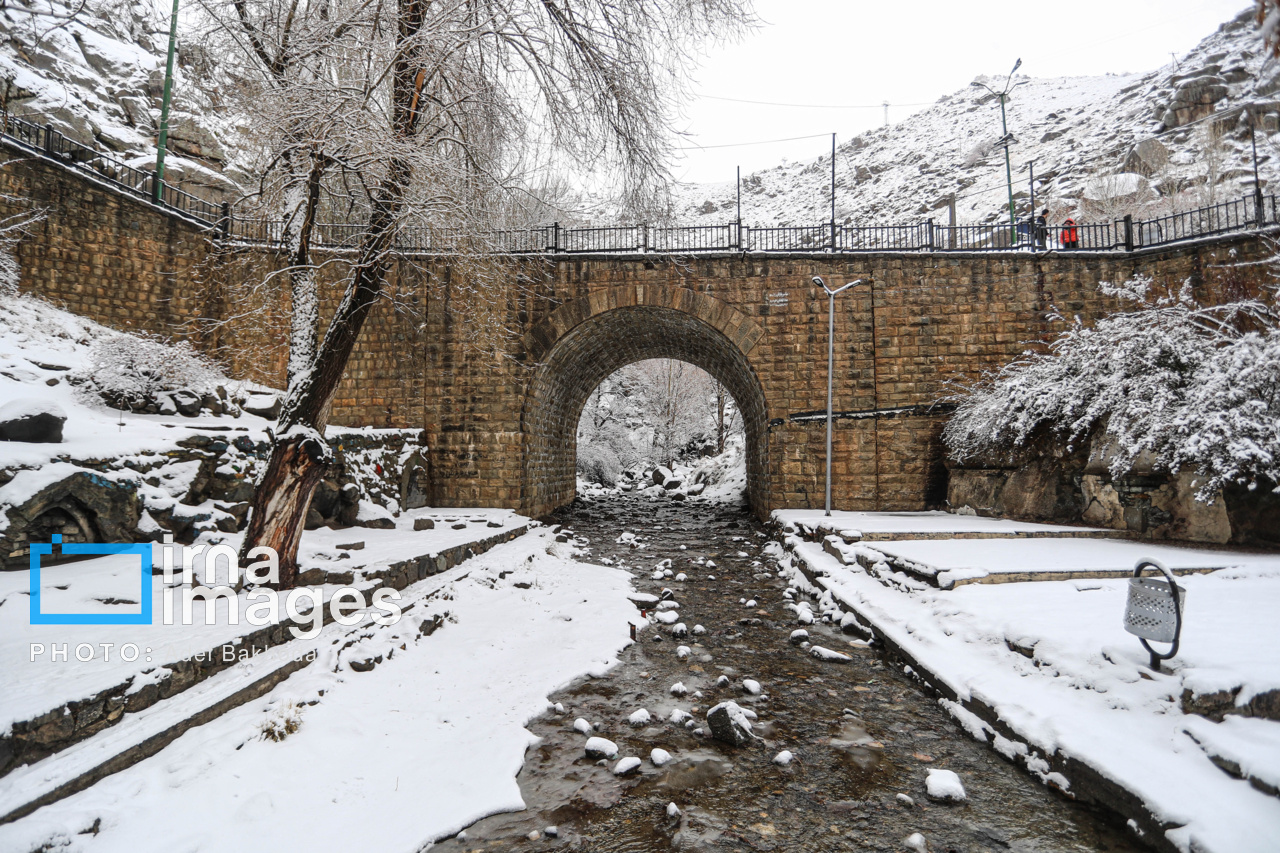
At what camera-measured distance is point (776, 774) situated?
370 centimetres

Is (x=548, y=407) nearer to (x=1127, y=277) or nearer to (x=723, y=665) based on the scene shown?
(x=723, y=665)

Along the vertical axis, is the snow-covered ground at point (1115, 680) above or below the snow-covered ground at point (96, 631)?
below

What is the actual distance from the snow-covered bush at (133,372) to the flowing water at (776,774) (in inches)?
284

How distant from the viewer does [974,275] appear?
44.5 feet

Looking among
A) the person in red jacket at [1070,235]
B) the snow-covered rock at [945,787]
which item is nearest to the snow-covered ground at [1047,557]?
the snow-covered rock at [945,787]

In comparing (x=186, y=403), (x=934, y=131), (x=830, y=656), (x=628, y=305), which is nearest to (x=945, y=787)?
(x=830, y=656)

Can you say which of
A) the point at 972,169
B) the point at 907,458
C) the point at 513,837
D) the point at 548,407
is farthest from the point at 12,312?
the point at 972,169

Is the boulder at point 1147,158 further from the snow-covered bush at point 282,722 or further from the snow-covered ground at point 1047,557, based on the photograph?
the snow-covered bush at point 282,722

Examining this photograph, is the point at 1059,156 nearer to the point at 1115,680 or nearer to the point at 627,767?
the point at 1115,680

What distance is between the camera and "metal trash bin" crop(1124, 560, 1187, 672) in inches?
141

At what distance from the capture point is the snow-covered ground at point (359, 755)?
2.82 metres

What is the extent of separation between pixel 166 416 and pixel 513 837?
782 centimetres

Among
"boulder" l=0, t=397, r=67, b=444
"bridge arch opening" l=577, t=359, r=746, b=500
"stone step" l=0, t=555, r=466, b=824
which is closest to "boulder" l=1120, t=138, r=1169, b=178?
"bridge arch opening" l=577, t=359, r=746, b=500

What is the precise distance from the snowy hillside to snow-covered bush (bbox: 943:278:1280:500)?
721 cm
